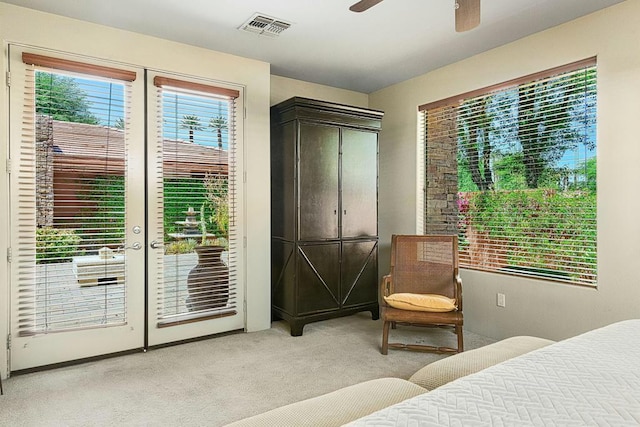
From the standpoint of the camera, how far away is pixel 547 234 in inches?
133

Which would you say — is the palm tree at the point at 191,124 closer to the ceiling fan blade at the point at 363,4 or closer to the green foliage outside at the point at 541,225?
the ceiling fan blade at the point at 363,4

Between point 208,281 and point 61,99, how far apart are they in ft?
6.22

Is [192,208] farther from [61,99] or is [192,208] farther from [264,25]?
[264,25]

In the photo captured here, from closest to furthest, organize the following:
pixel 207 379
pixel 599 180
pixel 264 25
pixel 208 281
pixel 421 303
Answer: pixel 207 379
pixel 599 180
pixel 264 25
pixel 421 303
pixel 208 281

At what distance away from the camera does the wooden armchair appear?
3264 mm

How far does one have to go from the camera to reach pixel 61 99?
3039 mm

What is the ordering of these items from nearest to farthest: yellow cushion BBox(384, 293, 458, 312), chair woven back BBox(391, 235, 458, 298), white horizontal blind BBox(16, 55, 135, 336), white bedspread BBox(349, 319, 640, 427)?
white bedspread BBox(349, 319, 640, 427) < white horizontal blind BBox(16, 55, 135, 336) < yellow cushion BBox(384, 293, 458, 312) < chair woven back BBox(391, 235, 458, 298)

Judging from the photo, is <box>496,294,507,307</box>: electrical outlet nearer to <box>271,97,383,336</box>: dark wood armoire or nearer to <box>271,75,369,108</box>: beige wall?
<box>271,97,383,336</box>: dark wood armoire

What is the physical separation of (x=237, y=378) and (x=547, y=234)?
2.77 metres

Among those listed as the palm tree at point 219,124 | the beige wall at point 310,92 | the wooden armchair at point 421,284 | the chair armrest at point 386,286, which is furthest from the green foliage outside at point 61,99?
the wooden armchair at point 421,284

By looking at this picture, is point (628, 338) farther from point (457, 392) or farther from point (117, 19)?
point (117, 19)

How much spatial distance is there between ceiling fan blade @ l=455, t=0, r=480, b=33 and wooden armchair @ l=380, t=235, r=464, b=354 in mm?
2091

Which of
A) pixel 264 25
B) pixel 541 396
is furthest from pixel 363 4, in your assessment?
pixel 541 396

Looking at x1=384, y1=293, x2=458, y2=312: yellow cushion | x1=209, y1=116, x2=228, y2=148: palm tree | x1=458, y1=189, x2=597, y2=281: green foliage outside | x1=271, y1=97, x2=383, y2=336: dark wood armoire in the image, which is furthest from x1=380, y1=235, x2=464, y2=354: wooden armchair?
x1=209, y1=116, x2=228, y2=148: palm tree
